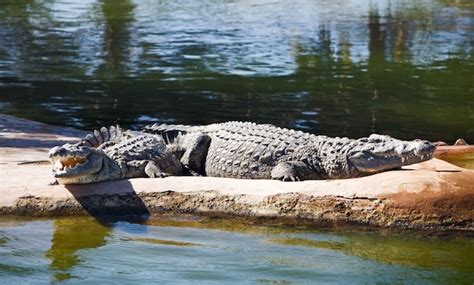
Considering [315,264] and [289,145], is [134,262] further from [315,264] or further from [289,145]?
[289,145]

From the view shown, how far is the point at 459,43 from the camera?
830 inches

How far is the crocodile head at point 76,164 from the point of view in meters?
6.92

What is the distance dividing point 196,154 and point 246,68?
8.92 m

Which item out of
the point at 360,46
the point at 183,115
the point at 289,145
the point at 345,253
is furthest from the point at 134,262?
the point at 360,46

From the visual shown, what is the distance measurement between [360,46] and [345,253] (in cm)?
1494

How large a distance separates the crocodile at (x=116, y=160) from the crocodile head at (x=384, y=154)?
1.46 metres

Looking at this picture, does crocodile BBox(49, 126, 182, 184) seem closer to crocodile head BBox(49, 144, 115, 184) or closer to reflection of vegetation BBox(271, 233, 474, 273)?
crocodile head BBox(49, 144, 115, 184)

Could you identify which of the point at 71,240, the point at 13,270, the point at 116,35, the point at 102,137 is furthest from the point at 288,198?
the point at 116,35

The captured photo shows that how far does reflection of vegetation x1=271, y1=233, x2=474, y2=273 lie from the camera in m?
5.94

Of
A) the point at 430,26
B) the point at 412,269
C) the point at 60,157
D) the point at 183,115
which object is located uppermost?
the point at 60,157

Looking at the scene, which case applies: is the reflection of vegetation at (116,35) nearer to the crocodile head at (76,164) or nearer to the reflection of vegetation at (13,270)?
the crocodile head at (76,164)

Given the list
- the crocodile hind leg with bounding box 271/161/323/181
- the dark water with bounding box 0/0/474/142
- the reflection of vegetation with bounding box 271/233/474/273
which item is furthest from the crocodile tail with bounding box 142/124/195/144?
the dark water with bounding box 0/0/474/142

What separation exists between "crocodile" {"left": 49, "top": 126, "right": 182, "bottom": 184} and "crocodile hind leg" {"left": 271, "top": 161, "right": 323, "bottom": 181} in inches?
33.4

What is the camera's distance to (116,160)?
7441 mm
